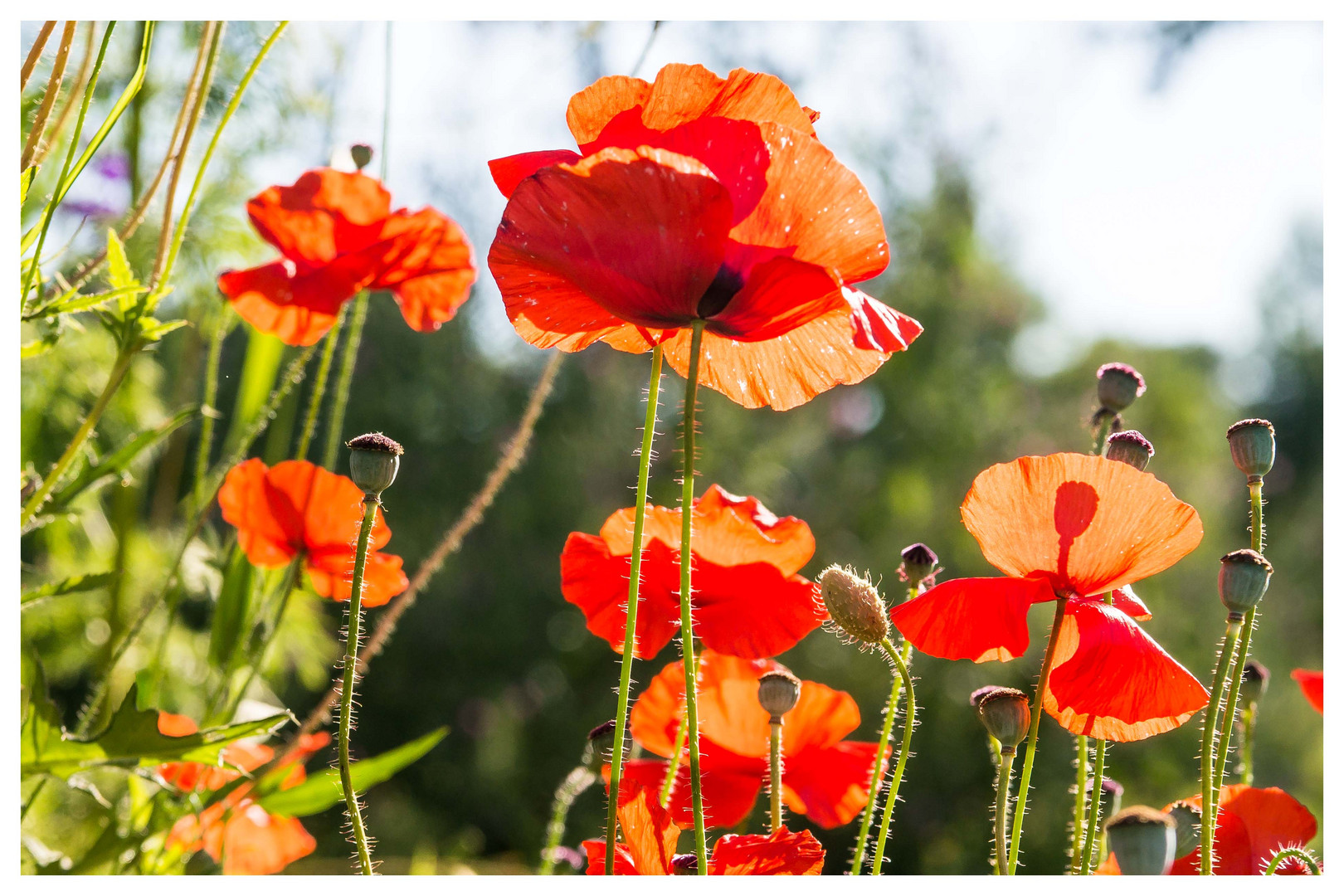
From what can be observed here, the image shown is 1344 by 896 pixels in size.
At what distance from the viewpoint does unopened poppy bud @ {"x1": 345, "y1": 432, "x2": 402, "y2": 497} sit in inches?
11.2

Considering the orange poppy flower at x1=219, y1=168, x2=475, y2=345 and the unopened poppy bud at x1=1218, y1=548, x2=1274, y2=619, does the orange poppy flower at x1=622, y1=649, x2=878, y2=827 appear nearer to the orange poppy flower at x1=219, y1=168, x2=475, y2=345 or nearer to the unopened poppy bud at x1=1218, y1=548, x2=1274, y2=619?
the unopened poppy bud at x1=1218, y1=548, x2=1274, y2=619

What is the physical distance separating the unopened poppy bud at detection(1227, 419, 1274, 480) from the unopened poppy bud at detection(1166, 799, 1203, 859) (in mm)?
115

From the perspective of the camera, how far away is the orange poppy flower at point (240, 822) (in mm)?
564

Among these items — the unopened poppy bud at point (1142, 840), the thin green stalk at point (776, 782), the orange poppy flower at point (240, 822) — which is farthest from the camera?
the orange poppy flower at point (240, 822)

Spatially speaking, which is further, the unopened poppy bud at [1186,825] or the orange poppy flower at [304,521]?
the orange poppy flower at [304,521]

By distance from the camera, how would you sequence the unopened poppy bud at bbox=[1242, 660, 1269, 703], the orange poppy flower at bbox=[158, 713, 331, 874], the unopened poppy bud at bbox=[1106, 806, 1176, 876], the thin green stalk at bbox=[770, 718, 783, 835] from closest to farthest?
the unopened poppy bud at bbox=[1106, 806, 1176, 876] → the thin green stalk at bbox=[770, 718, 783, 835] → the unopened poppy bud at bbox=[1242, 660, 1269, 703] → the orange poppy flower at bbox=[158, 713, 331, 874]

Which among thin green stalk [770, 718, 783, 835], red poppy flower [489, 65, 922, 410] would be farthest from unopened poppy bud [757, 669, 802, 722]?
red poppy flower [489, 65, 922, 410]

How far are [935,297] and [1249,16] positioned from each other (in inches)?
136

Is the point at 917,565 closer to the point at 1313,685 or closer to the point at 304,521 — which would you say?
the point at 1313,685

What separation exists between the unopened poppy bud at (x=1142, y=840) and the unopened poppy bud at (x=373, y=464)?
0.21 m

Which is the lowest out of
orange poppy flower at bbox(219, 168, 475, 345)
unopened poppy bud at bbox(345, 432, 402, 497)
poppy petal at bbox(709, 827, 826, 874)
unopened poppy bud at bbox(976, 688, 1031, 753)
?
poppy petal at bbox(709, 827, 826, 874)

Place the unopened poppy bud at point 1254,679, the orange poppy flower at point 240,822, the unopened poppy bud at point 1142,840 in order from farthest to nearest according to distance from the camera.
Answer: the orange poppy flower at point 240,822 < the unopened poppy bud at point 1254,679 < the unopened poppy bud at point 1142,840

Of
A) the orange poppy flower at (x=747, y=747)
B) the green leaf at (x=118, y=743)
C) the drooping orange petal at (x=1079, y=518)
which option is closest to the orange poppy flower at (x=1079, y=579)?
the drooping orange petal at (x=1079, y=518)

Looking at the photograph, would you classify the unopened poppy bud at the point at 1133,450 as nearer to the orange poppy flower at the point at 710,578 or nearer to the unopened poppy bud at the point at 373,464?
the orange poppy flower at the point at 710,578
